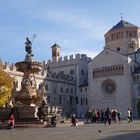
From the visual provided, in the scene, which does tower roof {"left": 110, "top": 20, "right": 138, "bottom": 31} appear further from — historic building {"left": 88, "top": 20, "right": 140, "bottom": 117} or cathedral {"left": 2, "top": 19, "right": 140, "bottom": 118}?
historic building {"left": 88, "top": 20, "right": 140, "bottom": 117}

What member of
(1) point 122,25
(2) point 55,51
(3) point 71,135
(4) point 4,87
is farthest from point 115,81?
(3) point 71,135

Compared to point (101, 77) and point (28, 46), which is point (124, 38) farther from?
point (28, 46)

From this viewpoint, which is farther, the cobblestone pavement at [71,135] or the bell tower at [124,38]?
the bell tower at [124,38]

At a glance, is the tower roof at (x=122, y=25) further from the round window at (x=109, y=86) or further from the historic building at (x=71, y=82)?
the round window at (x=109, y=86)

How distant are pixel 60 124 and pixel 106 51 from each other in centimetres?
5156

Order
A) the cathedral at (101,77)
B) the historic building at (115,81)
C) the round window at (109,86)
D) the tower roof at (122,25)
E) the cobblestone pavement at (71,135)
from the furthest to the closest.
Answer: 1. the tower roof at (122,25)
2. the round window at (109,86)
3. the cathedral at (101,77)
4. the historic building at (115,81)
5. the cobblestone pavement at (71,135)

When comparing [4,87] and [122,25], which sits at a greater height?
[122,25]

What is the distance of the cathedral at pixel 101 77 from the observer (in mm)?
73750

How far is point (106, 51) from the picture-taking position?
259ft

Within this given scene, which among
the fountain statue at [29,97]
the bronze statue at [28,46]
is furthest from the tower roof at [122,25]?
the fountain statue at [29,97]

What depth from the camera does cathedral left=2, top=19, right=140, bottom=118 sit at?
242ft

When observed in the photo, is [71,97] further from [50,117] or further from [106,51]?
[50,117]

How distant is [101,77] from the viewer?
78625 millimetres

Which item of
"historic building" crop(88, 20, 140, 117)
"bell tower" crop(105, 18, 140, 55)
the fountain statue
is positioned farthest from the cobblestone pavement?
"bell tower" crop(105, 18, 140, 55)
